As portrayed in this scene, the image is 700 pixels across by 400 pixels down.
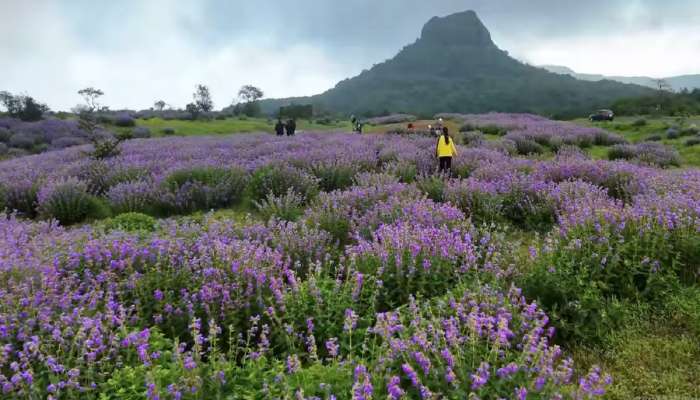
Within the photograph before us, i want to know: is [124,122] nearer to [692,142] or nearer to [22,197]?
[22,197]

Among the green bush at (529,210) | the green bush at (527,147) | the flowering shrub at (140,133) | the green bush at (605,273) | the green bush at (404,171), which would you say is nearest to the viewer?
the green bush at (605,273)

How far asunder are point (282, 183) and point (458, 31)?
18368 cm

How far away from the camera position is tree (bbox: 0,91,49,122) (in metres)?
30.9

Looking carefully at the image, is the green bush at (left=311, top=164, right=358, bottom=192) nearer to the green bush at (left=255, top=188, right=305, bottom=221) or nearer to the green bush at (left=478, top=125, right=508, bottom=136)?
the green bush at (left=255, top=188, right=305, bottom=221)

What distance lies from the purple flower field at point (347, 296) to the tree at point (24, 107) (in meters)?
31.4

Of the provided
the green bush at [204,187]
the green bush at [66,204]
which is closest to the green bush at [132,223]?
the green bush at [204,187]

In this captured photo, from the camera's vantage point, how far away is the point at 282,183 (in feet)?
29.0

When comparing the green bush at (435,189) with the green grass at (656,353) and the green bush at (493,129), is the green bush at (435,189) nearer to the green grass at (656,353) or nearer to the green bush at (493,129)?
the green grass at (656,353)

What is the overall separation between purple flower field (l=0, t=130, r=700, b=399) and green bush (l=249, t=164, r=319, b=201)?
1464 mm

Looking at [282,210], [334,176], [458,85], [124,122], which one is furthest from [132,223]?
[458,85]

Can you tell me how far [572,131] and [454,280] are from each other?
17.9m

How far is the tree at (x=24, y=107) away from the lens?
30906 millimetres

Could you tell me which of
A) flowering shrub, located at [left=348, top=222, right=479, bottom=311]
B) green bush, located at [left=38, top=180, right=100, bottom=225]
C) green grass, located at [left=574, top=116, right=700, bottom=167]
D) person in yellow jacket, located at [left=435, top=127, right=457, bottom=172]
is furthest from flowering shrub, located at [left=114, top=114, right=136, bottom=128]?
flowering shrub, located at [left=348, top=222, right=479, bottom=311]

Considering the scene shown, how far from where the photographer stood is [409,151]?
12.3 m
